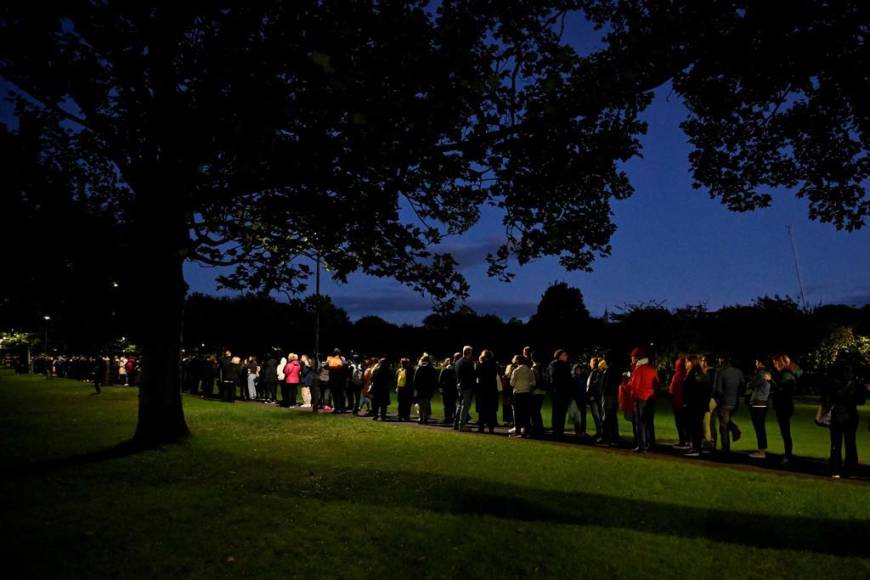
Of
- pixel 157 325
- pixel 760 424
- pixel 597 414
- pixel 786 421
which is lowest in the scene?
pixel 597 414

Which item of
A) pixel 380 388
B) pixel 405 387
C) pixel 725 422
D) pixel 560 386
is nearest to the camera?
pixel 725 422

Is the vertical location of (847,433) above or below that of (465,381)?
below

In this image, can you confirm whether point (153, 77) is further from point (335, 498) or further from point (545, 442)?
point (545, 442)

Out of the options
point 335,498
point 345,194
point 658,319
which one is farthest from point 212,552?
point 658,319

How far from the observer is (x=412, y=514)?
7.10 metres

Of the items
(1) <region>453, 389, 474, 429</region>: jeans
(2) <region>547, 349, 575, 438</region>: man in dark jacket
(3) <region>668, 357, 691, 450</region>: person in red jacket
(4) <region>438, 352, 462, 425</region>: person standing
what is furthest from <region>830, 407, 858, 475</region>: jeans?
(4) <region>438, 352, 462, 425</region>: person standing

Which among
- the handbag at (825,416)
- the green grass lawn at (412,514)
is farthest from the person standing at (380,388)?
the handbag at (825,416)

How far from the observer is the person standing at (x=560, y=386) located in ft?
47.2

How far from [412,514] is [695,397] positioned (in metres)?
8.16

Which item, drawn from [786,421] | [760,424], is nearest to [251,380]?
[760,424]

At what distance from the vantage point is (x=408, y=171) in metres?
9.52

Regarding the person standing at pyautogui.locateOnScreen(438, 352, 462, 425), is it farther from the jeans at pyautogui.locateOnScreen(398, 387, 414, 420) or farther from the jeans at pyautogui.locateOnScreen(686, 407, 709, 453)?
the jeans at pyautogui.locateOnScreen(686, 407, 709, 453)

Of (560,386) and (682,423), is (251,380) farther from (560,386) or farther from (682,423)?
(682,423)

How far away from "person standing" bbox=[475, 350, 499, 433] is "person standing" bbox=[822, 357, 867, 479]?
772 cm
